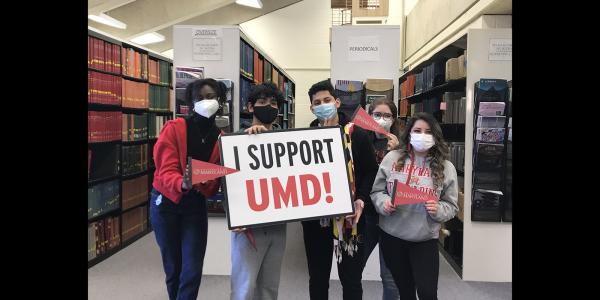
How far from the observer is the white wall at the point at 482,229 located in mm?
3768

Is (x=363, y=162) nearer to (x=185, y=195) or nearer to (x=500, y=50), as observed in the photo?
(x=185, y=195)

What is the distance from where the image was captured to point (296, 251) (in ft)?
15.2

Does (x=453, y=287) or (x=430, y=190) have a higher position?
(x=430, y=190)

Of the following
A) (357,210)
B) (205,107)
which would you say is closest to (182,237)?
(205,107)

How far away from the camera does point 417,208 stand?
209cm

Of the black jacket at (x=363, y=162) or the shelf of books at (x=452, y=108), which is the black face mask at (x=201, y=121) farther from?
the shelf of books at (x=452, y=108)

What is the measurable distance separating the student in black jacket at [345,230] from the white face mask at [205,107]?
58cm

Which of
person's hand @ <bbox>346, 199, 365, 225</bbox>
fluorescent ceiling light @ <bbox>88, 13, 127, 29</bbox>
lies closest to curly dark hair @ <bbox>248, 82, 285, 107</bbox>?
person's hand @ <bbox>346, 199, 365, 225</bbox>

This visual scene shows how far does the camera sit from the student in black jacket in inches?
80.7

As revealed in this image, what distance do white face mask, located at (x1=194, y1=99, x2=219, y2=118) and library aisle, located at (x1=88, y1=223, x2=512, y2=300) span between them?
175 cm

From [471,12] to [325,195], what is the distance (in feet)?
14.3
